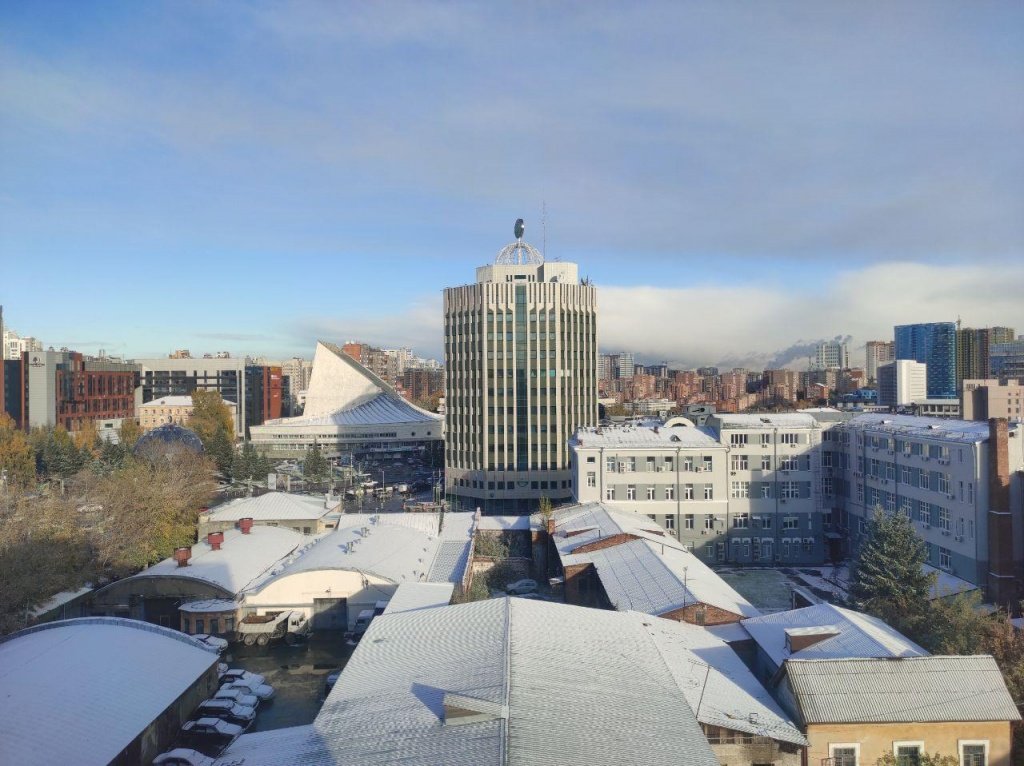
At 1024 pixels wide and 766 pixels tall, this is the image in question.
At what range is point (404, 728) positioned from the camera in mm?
11492

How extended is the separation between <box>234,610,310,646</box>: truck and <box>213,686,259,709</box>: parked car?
171 inches

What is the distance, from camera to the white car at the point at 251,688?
1847 centimetres

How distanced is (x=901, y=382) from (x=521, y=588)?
91.9 metres

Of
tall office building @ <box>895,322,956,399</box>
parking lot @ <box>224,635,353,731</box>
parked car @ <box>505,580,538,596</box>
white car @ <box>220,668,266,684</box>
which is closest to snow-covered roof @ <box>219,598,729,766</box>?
parking lot @ <box>224,635,353,731</box>

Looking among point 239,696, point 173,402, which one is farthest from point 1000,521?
point 173,402

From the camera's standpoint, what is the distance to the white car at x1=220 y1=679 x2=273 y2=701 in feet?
60.6

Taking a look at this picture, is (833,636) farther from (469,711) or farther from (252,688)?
(252,688)

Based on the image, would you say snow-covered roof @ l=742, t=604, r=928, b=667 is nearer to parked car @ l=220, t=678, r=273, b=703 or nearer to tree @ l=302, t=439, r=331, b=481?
parked car @ l=220, t=678, r=273, b=703

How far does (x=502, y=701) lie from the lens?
11.6 m

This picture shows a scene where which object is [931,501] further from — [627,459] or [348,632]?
[348,632]

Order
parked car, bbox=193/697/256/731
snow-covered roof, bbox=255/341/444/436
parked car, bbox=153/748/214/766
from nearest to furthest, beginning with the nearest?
parked car, bbox=153/748/214/766 → parked car, bbox=193/697/256/731 → snow-covered roof, bbox=255/341/444/436

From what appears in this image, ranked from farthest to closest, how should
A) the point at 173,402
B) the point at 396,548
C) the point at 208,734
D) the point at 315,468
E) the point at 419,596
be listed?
1. the point at 173,402
2. the point at 315,468
3. the point at 396,548
4. the point at 419,596
5. the point at 208,734

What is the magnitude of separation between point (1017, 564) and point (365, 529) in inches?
850

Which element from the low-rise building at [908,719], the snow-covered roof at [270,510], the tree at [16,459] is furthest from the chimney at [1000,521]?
the tree at [16,459]
